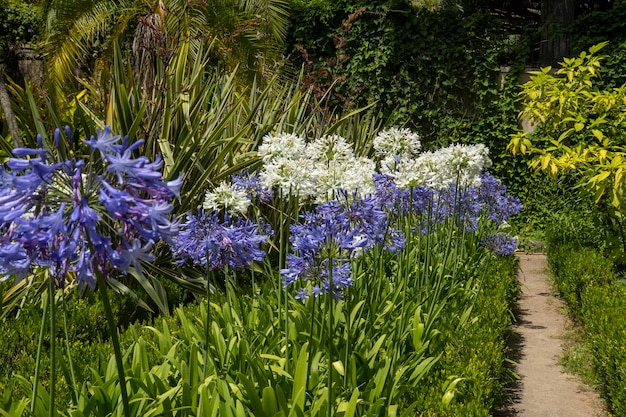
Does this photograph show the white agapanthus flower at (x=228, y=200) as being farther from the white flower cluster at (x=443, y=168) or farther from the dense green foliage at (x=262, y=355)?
the white flower cluster at (x=443, y=168)

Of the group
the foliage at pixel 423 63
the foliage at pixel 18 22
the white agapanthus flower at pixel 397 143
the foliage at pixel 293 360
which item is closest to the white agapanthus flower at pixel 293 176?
the foliage at pixel 293 360

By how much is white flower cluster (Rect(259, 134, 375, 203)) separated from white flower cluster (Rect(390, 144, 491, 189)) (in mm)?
288

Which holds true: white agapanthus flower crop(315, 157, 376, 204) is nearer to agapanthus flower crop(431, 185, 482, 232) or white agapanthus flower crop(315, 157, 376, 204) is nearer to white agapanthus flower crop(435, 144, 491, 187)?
white agapanthus flower crop(435, 144, 491, 187)

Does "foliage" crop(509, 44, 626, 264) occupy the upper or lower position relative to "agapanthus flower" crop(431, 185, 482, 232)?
upper

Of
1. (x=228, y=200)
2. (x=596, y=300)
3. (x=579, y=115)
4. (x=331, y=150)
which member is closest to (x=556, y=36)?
(x=579, y=115)

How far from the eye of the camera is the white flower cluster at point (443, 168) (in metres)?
3.30

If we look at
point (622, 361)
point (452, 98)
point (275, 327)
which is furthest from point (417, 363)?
point (452, 98)

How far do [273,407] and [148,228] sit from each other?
3.95ft

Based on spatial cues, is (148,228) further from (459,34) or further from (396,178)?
(459,34)

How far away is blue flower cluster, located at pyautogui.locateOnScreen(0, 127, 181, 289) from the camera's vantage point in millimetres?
1261

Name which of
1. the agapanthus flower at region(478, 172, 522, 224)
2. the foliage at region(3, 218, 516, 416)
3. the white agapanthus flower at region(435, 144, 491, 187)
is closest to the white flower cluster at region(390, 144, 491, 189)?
the white agapanthus flower at region(435, 144, 491, 187)

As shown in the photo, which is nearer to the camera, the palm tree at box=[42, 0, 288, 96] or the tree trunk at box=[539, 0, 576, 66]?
the tree trunk at box=[539, 0, 576, 66]

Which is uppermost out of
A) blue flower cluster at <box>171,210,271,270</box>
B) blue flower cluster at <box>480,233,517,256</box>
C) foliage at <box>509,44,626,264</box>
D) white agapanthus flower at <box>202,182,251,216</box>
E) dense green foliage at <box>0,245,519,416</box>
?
foliage at <box>509,44,626,264</box>

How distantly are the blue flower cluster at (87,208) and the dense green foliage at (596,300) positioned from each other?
9.81ft
